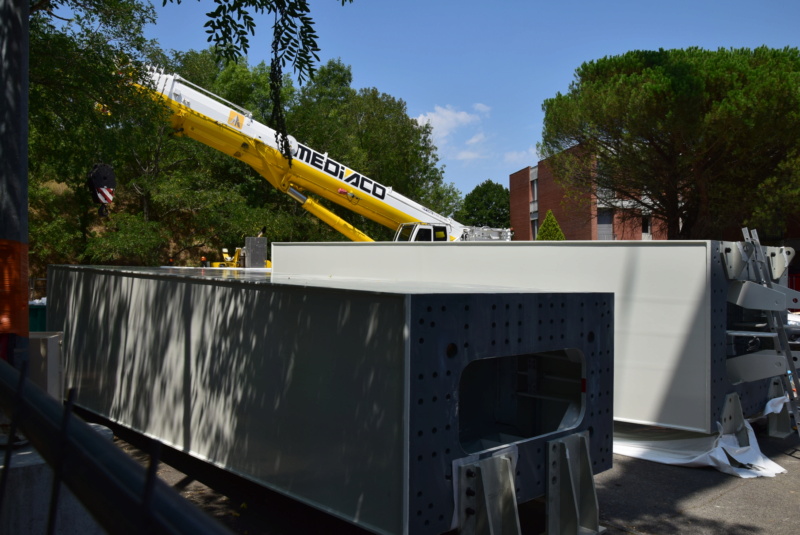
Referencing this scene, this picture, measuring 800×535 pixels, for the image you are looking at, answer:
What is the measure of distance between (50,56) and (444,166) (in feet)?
98.8

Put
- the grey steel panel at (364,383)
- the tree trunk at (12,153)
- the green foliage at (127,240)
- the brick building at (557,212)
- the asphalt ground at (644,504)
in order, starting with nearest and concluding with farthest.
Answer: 1. the tree trunk at (12,153)
2. the grey steel panel at (364,383)
3. the asphalt ground at (644,504)
4. the green foliage at (127,240)
5. the brick building at (557,212)

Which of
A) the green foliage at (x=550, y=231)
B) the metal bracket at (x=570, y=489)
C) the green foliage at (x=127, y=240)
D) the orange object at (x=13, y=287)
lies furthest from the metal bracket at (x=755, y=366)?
the green foliage at (x=550, y=231)

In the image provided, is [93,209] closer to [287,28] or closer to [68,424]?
[287,28]

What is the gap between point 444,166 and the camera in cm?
3678

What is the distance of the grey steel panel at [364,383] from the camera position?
12.5 feet

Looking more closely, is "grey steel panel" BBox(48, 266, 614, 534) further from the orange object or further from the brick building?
the brick building

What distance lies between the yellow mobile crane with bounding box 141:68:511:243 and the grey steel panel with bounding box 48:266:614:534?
26.8 ft

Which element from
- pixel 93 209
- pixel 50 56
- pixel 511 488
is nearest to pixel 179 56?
pixel 93 209

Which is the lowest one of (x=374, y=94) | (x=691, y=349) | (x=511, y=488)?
(x=511, y=488)

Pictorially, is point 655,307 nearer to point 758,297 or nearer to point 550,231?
point 758,297

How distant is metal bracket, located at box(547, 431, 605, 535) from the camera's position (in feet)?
15.1

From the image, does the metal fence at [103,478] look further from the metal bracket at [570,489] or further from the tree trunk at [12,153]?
the metal bracket at [570,489]

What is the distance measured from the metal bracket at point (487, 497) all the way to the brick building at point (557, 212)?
23.6 m

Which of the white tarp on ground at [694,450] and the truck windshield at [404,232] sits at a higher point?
the truck windshield at [404,232]
